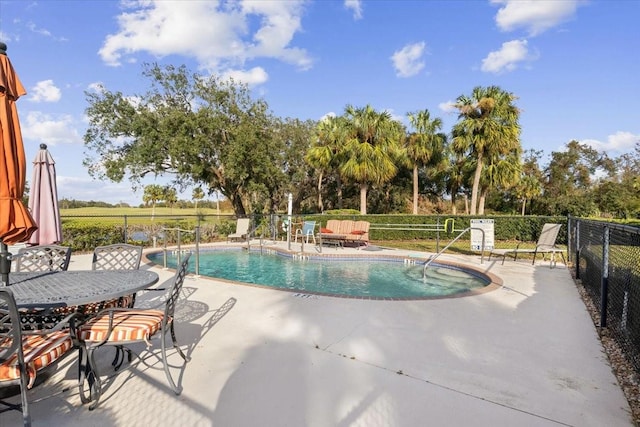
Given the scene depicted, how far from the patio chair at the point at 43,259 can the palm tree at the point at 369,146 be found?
514 inches

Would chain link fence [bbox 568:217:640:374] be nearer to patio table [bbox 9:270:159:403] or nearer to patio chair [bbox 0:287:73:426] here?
patio table [bbox 9:270:159:403]

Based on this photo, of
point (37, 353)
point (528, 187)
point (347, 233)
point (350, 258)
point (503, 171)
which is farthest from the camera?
point (528, 187)

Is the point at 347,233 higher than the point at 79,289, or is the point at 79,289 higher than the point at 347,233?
the point at 79,289

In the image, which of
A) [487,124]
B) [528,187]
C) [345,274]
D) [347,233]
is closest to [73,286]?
[345,274]

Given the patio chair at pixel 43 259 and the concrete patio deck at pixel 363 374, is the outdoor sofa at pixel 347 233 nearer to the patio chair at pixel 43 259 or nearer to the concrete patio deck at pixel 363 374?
the concrete patio deck at pixel 363 374

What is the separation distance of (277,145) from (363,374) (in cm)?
1474

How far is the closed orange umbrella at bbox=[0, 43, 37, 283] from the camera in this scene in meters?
2.35

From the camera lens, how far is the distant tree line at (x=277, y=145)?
44.5ft

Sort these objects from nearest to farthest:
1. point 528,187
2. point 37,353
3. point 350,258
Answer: point 37,353 → point 350,258 → point 528,187

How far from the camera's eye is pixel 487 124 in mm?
15758

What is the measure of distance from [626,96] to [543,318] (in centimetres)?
1548

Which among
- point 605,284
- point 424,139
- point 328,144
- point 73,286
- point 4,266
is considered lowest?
point 605,284

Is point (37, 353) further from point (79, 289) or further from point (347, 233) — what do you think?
point (347, 233)

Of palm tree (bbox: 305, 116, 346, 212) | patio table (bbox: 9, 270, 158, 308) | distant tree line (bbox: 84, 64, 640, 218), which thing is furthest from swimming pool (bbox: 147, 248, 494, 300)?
palm tree (bbox: 305, 116, 346, 212)
